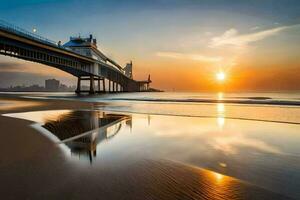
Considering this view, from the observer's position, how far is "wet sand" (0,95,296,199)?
4121 millimetres

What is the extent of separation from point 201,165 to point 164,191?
6.96 ft

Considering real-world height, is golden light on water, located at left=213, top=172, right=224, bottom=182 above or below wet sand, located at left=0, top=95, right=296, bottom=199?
below

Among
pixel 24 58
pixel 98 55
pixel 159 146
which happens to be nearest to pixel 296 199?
pixel 159 146

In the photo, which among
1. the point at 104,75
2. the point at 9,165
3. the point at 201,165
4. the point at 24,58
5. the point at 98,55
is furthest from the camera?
the point at 98,55

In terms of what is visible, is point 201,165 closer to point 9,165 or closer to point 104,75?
point 9,165

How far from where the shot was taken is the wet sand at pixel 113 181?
13.5ft

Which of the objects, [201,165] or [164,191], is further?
[201,165]

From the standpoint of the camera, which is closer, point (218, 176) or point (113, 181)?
point (113, 181)

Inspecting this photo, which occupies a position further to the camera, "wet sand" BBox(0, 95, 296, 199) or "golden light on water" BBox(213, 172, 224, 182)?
"golden light on water" BBox(213, 172, 224, 182)

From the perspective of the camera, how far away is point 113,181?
472 centimetres

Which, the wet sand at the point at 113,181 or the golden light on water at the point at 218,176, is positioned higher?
the wet sand at the point at 113,181

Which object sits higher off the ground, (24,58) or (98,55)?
(98,55)

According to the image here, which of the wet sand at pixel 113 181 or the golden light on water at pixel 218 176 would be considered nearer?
the wet sand at pixel 113 181

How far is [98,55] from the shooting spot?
13338 centimetres
